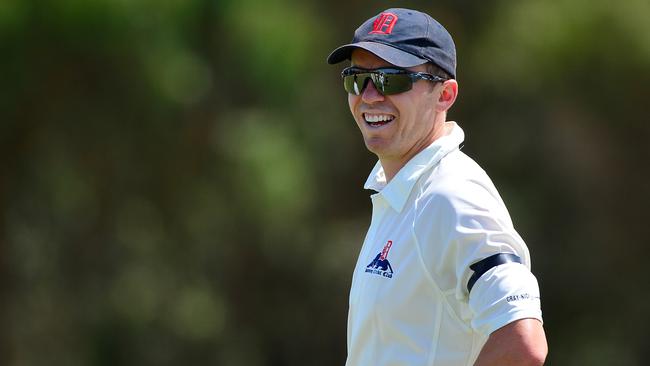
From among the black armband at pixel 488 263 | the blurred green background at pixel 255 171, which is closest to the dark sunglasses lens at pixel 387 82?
the black armband at pixel 488 263

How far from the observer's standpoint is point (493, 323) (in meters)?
1.53

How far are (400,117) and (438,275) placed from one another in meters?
0.36

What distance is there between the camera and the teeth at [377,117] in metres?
1.88

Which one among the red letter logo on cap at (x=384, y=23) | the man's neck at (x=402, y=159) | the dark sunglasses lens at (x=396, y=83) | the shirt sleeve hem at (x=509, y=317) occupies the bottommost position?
the shirt sleeve hem at (x=509, y=317)

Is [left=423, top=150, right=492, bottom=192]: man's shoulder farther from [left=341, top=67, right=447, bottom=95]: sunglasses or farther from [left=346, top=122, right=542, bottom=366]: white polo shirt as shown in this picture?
[left=341, top=67, right=447, bottom=95]: sunglasses

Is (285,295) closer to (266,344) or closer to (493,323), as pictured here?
(266,344)

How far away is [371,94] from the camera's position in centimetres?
187

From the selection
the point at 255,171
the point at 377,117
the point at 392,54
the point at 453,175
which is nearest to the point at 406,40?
the point at 392,54

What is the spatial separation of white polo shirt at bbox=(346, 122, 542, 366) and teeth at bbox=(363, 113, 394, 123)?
5.1 inches

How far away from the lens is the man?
1542 mm

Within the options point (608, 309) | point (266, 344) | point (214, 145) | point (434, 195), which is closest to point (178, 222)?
point (214, 145)

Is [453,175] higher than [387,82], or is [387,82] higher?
[387,82]

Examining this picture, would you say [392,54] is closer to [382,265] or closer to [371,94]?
[371,94]

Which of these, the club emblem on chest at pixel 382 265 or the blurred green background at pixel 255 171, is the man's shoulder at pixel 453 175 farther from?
the blurred green background at pixel 255 171
